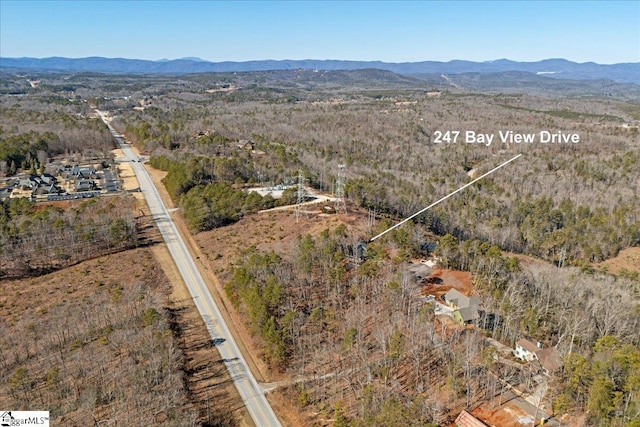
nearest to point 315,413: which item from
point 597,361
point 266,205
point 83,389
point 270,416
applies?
point 270,416

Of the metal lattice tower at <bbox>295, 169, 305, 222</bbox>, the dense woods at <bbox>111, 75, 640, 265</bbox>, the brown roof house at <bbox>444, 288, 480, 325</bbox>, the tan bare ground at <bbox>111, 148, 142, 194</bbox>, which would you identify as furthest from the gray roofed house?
the tan bare ground at <bbox>111, 148, 142, 194</bbox>

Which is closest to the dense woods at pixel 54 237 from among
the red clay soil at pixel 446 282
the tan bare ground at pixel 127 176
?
the tan bare ground at pixel 127 176

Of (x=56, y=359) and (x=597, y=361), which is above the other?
(x=597, y=361)

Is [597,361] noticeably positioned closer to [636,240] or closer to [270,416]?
[270,416]

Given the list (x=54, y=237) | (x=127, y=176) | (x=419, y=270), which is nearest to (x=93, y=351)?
(x=54, y=237)

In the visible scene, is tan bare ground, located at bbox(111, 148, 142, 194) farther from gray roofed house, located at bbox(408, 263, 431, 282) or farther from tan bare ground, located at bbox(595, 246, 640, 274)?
tan bare ground, located at bbox(595, 246, 640, 274)

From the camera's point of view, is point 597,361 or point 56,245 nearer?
point 597,361

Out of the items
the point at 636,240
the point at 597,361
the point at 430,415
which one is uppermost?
the point at 597,361
